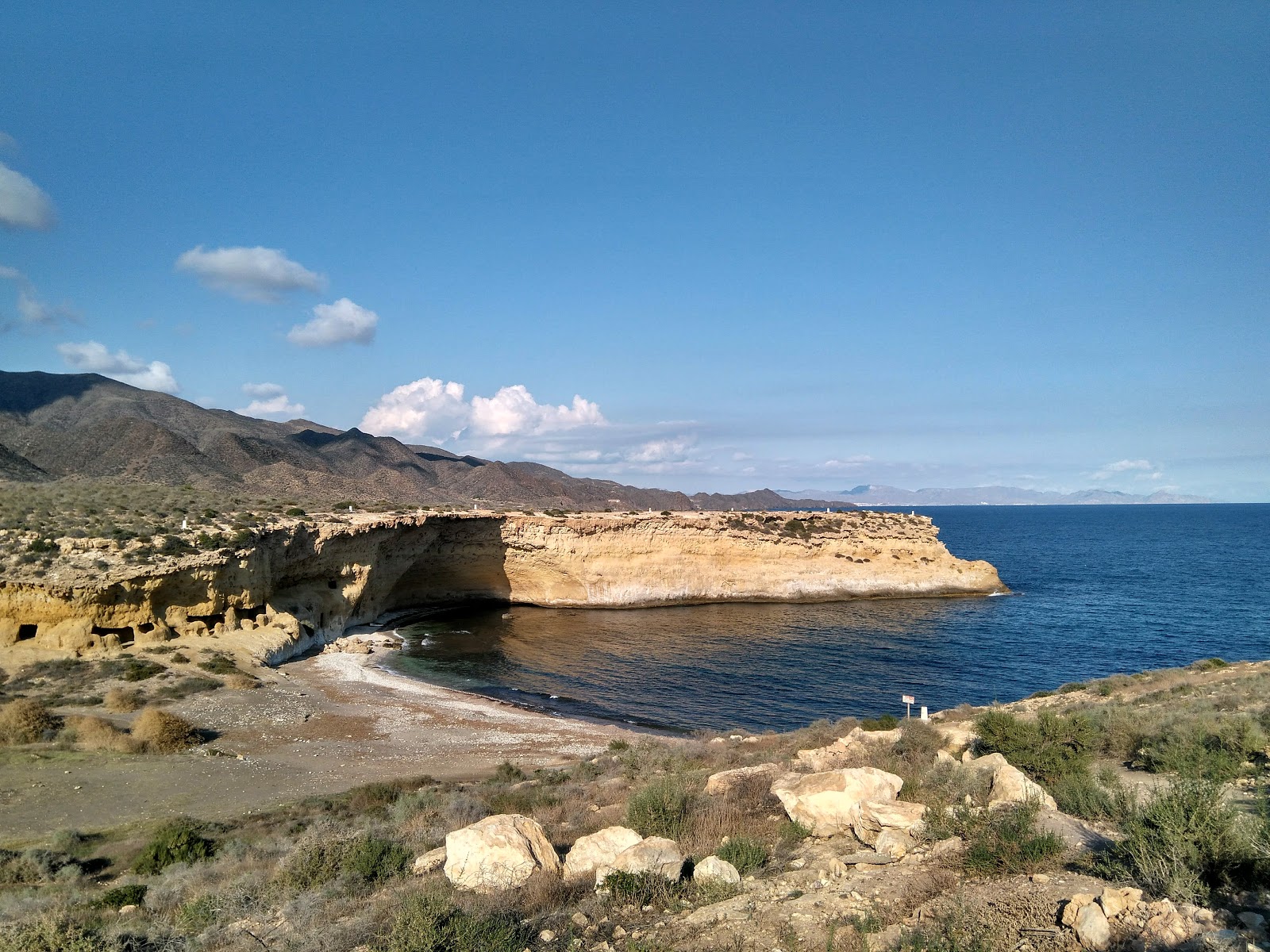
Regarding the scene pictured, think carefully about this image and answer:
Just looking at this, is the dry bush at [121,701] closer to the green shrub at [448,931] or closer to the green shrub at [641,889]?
the green shrub at [448,931]

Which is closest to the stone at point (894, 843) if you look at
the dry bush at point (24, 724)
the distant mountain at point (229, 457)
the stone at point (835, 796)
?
the stone at point (835, 796)

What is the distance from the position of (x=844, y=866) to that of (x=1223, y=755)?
5.96 meters

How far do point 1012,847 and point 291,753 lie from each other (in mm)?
16386

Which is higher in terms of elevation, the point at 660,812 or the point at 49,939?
the point at 49,939

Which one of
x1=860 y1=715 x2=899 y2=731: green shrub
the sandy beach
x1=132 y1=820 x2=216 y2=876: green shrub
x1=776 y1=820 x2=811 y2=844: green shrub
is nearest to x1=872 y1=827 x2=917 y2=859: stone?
x1=776 y1=820 x2=811 y2=844: green shrub

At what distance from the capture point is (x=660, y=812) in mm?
8656

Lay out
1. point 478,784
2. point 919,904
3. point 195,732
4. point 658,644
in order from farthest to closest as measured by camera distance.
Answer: point 658,644
point 195,732
point 478,784
point 919,904

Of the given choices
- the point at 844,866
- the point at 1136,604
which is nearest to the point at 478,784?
the point at 844,866

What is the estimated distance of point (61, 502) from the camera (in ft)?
91.1

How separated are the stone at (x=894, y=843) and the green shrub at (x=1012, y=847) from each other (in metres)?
0.60

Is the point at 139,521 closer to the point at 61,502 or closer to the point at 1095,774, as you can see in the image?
the point at 61,502

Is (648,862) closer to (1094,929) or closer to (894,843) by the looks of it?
(894,843)

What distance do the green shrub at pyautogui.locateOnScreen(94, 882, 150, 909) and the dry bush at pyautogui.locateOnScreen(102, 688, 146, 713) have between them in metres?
12.5

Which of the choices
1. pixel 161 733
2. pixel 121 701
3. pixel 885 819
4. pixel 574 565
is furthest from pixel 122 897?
pixel 574 565
